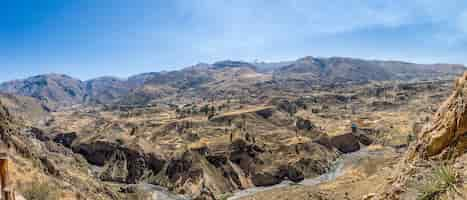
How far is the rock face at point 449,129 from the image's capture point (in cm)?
966

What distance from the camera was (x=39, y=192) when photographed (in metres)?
31.1

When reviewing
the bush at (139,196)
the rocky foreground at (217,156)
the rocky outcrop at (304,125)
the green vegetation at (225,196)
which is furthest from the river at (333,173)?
the bush at (139,196)

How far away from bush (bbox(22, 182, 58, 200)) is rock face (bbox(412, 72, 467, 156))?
3080 centimetres

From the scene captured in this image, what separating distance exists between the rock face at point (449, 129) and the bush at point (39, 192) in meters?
Result: 30.8

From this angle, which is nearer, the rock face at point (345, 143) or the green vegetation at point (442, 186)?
the green vegetation at point (442, 186)

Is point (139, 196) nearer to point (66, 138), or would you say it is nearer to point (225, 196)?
→ point (225, 196)

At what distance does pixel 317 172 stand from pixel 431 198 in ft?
244

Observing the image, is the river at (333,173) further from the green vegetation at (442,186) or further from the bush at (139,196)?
the green vegetation at (442,186)

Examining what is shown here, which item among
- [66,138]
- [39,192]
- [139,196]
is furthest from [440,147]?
[66,138]

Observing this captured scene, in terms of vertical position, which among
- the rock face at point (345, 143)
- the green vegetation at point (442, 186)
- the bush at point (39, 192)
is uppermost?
the green vegetation at point (442, 186)

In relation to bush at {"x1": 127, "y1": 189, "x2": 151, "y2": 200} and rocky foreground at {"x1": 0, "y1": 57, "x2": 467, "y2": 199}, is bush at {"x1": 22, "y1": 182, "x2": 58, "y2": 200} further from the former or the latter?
bush at {"x1": 127, "y1": 189, "x2": 151, "y2": 200}

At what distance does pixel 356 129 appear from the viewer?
337 feet

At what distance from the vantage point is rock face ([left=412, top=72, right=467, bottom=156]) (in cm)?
966

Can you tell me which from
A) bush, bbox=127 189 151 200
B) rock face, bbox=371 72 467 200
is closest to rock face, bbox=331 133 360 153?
bush, bbox=127 189 151 200
